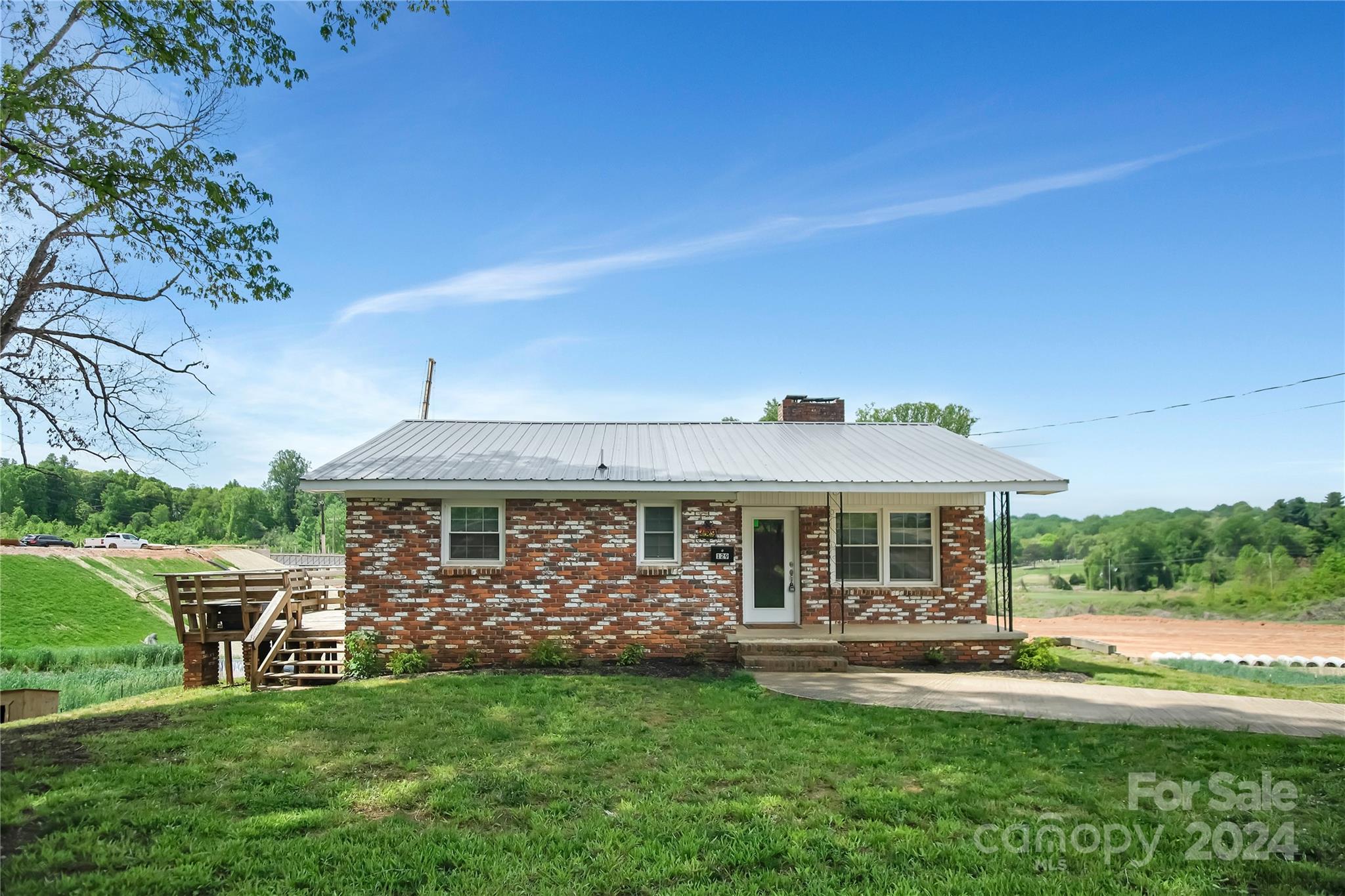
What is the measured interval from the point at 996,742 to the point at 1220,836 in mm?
2353

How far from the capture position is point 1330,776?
19.4 ft

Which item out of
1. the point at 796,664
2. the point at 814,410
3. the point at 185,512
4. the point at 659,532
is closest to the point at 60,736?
the point at 659,532

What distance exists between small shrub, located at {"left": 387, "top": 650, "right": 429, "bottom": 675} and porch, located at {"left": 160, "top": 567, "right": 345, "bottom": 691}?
4.89 feet

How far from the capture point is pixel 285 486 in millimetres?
87625

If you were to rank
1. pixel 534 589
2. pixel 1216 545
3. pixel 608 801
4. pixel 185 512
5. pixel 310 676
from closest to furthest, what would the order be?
pixel 608 801 < pixel 534 589 < pixel 310 676 < pixel 1216 545 < pixel 185 512

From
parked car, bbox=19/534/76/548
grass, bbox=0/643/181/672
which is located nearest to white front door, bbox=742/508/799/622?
grass, bbox=0/643/181/672

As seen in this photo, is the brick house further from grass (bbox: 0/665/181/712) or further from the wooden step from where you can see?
grass (bbox: 0/665/181/712)

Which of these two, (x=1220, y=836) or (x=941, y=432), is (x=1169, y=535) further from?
(x=1220, y=836)

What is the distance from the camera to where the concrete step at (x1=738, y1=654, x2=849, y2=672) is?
11320mm

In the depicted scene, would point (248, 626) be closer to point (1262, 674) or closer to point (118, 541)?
Result: point (1262, 674)

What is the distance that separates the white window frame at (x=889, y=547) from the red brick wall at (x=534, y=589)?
2.80m

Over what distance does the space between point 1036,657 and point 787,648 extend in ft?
13.6

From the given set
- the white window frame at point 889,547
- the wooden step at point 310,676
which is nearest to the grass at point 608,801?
the wooden step at point 310,676

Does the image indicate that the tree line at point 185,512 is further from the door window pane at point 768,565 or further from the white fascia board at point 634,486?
the door window pane at point 768,565
